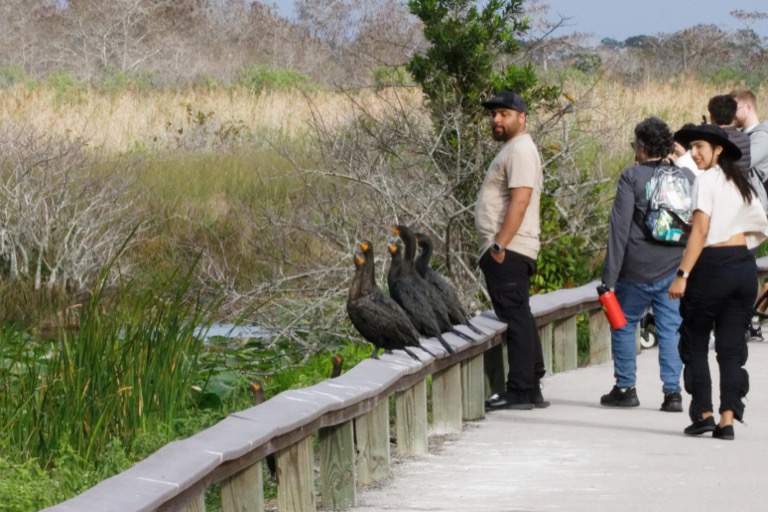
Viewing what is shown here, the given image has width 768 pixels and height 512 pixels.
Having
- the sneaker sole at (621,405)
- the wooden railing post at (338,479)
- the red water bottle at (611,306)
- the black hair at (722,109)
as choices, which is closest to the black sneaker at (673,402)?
the sneaker sole at (621,405)

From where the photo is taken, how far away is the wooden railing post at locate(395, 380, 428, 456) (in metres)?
7.49

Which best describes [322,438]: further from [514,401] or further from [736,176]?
[736,176]

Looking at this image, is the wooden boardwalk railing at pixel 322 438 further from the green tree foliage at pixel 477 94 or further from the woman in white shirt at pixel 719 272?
the green tree foliage at pixel 477 94

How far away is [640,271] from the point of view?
28.4 ft

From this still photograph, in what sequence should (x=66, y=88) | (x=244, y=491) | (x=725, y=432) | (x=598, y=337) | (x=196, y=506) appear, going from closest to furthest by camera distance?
(x=196, y=506) < (x=244, y=491) < (x=725, y=432) < (x=598, y=337) < (x=66, y=88)

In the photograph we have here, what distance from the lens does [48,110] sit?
22.0 m

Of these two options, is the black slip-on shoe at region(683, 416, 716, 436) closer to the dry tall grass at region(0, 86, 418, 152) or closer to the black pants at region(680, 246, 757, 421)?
the black pants at region(680, 246, 757, 421)

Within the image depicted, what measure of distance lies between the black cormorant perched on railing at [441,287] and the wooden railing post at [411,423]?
0.90m

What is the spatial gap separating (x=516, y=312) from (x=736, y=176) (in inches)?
63.8

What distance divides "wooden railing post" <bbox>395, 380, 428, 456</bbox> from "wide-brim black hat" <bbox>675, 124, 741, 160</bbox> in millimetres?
1770

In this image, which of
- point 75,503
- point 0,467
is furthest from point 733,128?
point 75,503

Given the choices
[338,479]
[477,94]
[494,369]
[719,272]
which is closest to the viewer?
[338,479]

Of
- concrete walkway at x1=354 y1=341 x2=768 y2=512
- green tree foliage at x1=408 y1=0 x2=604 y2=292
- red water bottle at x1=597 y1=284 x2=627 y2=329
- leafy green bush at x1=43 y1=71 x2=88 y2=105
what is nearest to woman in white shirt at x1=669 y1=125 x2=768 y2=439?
concrete walkway at x1=354 y1=341 x2=768 y2=512

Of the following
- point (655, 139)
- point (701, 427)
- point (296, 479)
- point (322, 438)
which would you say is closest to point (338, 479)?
point (322, 438)
